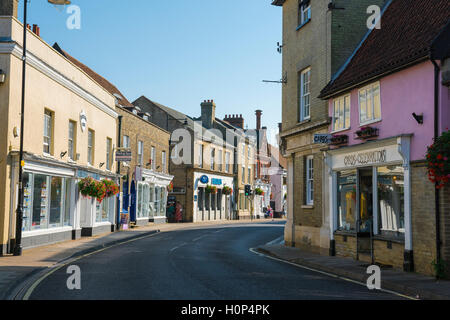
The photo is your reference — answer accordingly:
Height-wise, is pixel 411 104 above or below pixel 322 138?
above

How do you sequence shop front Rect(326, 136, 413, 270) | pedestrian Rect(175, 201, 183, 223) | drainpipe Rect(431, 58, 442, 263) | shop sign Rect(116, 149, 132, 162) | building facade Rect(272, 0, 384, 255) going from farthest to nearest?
pedestrian Rect(175, 201, 183, 223) < shop sign Rect(116, 149, 132, 162) < building facade Rect(272, 0, 384, 255) < shop front Rect(326, 136, 413, 270) < drainpipe Rect(431, 58, 442, 263)

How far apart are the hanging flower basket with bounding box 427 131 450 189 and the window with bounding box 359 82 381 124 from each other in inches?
153

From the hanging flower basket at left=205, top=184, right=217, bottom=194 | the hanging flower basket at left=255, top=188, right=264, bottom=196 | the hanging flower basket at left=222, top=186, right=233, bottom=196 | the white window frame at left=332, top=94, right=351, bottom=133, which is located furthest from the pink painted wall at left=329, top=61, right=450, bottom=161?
the hanging flower basket at left=255, top=188, right=264, bottom=196

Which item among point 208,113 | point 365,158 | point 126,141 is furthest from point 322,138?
point 208,113

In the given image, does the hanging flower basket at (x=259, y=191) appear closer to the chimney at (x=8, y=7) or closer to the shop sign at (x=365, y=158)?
the shop sign at (x=365, y=158)

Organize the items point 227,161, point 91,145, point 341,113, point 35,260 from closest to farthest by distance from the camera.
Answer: point 35,260 < point 341,113 < point 91,145 < point 227,161

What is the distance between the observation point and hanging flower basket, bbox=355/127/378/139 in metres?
15.0

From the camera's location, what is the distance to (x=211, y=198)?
50.7 m

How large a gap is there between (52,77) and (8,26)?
11.1 feet

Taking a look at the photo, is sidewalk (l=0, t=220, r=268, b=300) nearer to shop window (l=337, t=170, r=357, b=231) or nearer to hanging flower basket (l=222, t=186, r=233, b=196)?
shop window (l=337, t=170, r=357, b=231)

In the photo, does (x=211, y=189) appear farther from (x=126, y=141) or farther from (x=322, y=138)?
(x=322, y=138)

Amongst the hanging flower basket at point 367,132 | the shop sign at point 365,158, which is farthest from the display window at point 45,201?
the hanging flower basket at point 367,132

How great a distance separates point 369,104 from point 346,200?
3430 mm

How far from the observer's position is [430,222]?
1244cm
